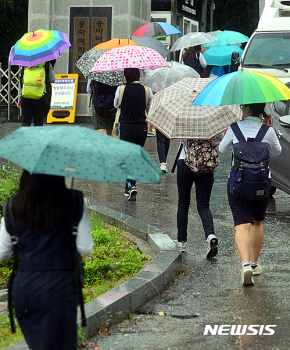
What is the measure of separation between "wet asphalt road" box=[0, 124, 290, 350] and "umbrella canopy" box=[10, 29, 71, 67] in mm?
3351

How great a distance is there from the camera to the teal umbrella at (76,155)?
107 inches

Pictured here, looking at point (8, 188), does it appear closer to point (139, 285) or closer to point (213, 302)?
point (139, 285)

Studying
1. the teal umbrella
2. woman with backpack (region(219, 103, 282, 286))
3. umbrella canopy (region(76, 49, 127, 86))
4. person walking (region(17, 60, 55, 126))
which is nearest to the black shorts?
woman with backpack (region(219, 103, 282, 286))

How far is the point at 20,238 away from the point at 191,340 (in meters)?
1.76

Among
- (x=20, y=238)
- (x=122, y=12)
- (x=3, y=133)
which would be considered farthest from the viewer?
(x=122, y=12)

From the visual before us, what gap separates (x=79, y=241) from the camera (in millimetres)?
3018

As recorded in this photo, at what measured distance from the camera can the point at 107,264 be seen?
5.48 meters

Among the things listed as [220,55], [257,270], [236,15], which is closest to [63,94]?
[220,55]

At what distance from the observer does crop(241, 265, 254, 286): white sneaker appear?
206 inches

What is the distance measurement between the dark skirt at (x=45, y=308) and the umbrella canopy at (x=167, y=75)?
5.53m

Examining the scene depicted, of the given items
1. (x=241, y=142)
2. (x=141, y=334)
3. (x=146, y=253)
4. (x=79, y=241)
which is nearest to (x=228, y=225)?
(x=146, y=253)

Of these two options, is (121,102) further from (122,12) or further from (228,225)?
(122,12)

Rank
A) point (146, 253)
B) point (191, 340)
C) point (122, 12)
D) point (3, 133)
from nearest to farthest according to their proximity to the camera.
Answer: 1. point (191, 340)
2. point (146, 253)
3. point (3, 133)
4. point (122, 12)

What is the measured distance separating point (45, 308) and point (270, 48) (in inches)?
451
